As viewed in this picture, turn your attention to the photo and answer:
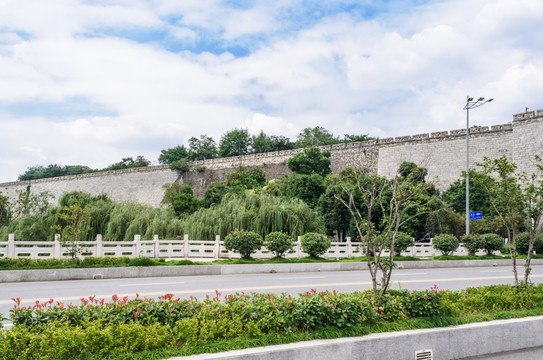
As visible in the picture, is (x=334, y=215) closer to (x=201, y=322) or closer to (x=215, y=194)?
(x=215, y=194)

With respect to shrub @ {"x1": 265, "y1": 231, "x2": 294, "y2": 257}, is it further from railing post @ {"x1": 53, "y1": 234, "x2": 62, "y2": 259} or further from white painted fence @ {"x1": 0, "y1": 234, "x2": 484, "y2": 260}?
railing post @ {"x1": 53, "y1": 234, "x2": 62, "y2": 259}

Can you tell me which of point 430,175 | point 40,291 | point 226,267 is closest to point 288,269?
point 226,267

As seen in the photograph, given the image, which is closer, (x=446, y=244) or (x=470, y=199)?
(x=446, y=244)

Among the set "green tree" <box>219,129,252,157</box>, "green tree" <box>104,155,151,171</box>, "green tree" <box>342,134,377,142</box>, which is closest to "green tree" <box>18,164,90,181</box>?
"green tree" <box>104,155,151,171</box>

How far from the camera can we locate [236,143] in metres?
59.3

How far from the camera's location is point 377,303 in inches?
195

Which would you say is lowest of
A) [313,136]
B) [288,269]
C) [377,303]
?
[288,269]

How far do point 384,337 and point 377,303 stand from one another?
691 millimetres

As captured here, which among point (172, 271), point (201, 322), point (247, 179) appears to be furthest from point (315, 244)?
point (247, 179)

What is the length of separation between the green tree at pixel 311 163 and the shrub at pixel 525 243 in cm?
1790

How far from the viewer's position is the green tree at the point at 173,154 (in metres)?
63.6

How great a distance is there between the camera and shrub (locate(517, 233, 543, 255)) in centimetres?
1980

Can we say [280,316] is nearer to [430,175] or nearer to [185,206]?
[185,206]

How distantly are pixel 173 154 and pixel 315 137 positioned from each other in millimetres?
20014
